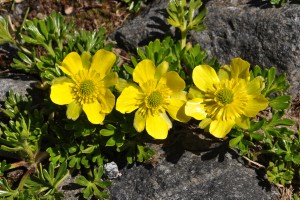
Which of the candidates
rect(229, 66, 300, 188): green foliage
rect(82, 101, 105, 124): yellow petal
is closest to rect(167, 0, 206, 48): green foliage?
rect(229, 66, 300, 188): green foliage

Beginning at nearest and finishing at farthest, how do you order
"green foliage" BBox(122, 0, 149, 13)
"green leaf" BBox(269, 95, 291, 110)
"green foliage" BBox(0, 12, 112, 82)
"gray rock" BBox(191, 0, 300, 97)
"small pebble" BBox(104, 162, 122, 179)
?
"green leaf" BBox(269, 95, 291, 110)
"small pebble" BBox(104, 162, 122, 179)
"green foliage" BBox(0, 12, 112, 82)
"gray rock" BBox(191, 0, 300, 97)
"green foliage" BBox(122, 0, 149, 13)

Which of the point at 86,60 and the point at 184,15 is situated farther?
the point at 184,15

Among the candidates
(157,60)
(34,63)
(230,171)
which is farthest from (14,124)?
(230,171)

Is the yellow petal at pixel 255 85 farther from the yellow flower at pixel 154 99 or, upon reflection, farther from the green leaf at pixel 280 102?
the yellow flower at pixel 154 99

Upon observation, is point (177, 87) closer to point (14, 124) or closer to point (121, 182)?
point (121, 182)

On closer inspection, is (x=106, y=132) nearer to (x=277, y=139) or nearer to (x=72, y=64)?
(x=72, y=64)

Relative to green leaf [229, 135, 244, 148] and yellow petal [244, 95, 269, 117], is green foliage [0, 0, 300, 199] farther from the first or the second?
yellow petal [244, 95, 269, 117]

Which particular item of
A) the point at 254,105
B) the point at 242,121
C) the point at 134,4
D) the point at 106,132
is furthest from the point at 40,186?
the point at 134,4
